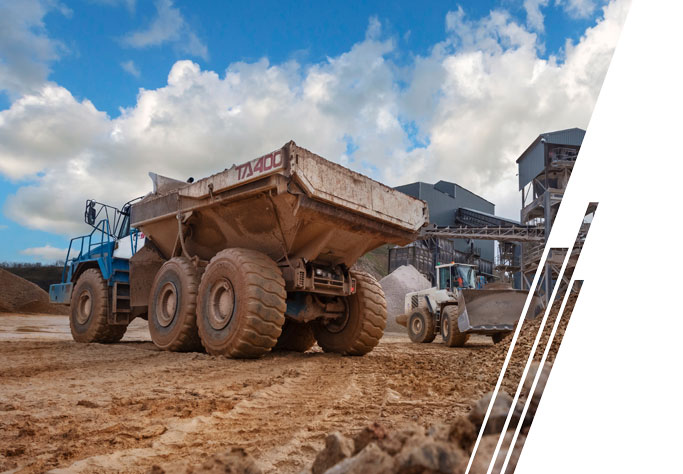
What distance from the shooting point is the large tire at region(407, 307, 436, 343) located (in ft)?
41.3

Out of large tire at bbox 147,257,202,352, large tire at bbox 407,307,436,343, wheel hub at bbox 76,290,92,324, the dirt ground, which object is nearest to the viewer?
the dirt ground

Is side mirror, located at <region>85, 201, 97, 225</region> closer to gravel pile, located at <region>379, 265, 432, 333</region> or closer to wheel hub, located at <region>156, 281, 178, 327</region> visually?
wheel hub, located at <region>156, 281, 178, 327</region>

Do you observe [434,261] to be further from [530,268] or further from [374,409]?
[374,409]

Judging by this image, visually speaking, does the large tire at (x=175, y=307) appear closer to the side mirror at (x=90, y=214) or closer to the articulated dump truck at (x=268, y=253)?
the articulated dump truck at (x=268, y=253)

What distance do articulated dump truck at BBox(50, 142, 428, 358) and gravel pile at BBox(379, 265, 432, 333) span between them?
1376 cm

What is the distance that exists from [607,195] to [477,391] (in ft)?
8.73

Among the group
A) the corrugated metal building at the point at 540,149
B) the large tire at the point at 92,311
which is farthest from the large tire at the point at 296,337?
the corrugated metal building at the point at 540,149

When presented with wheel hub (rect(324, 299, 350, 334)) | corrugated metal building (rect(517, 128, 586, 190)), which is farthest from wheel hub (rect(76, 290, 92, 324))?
corrugated metal building (rect(517, 128, 586, 190))

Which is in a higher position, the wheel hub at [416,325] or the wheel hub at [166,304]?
the wheel hub at [166,304]

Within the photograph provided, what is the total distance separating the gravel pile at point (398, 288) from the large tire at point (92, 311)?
45.2ft

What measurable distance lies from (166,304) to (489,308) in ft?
19.2

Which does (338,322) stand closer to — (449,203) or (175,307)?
(175,307)

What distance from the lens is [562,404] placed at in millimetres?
1189

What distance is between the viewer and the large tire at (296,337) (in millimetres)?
7738
